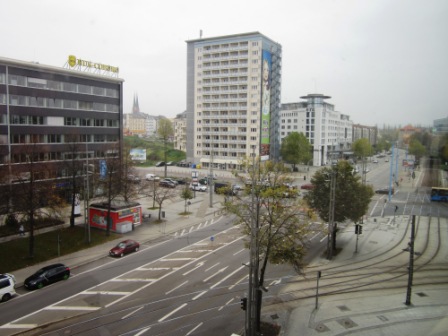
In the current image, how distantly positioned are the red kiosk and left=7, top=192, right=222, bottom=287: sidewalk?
71 cm

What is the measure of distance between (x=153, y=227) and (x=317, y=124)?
6091 centimetres

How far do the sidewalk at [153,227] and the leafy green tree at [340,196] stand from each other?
269 inches

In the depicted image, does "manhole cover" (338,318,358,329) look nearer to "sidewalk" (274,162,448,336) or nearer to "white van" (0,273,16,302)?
"sidewalk" (274,162,448,336)

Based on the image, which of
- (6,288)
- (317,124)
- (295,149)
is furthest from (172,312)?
(317,124)

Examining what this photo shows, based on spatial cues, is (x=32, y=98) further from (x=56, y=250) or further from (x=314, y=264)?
(x=314, y=264)

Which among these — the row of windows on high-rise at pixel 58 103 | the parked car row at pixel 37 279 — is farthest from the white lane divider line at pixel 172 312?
the row of windows on high-rise at pixel 58 103

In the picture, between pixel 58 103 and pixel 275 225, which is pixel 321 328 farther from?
pixel 58 103

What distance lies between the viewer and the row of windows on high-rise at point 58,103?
3192 cm

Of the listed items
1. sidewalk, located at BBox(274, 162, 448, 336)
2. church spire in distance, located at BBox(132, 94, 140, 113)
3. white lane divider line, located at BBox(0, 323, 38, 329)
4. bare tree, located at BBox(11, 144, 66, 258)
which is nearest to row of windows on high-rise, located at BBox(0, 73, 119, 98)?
bare tree, located at BBox(11, 144, 66, 258)

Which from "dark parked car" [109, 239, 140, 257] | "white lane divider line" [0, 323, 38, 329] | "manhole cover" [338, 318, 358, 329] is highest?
"dark parked car" [109, 239, 140, 257]

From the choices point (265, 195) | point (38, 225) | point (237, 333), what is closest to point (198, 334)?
point (237, 333)

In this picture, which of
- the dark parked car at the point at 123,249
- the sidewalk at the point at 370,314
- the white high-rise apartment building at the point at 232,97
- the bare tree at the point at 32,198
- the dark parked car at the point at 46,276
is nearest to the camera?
the sidewalk at the point at 370,314

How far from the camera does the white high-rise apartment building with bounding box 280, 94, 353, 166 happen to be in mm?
79812

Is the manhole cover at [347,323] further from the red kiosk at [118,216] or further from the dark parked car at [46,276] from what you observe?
the red kiosk at [118,216]
